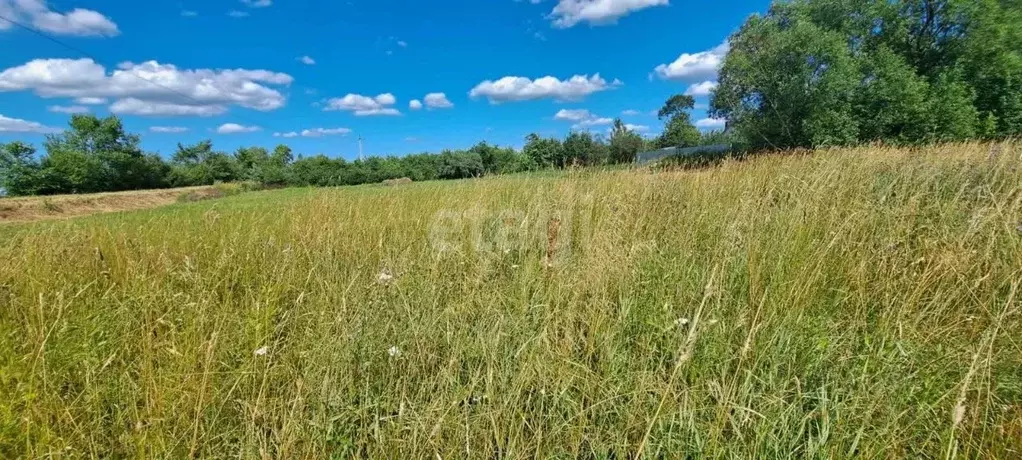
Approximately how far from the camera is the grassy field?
3.76 ft

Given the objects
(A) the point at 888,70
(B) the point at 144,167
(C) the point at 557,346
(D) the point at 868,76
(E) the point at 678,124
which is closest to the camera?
(C) the point at 557,346

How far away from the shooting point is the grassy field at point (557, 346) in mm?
1146

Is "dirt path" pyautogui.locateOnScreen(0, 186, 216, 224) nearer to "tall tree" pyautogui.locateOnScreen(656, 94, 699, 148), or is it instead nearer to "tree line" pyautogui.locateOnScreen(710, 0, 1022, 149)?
"tree line" pyautogui.locateOnScreen(710, 0, 1022, 149)

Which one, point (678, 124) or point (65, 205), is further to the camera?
point (678, 124)

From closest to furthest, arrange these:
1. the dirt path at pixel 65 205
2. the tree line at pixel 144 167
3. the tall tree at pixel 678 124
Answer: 1. the dirt path at pixel 65 205
2. the tree line at pixel 144 167
3. the tall tree at pixel 678 124

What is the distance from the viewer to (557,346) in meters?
1.58

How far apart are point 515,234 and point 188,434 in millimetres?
2233

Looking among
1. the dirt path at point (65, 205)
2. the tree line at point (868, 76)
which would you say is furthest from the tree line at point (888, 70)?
the dirt path at point (65, 205)

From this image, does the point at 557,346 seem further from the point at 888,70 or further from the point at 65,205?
the point at 65,205

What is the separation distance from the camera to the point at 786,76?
56.2 feet

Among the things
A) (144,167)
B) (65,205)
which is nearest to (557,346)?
(65,205)

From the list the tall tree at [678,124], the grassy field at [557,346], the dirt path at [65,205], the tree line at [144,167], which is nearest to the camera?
the grassy field at [557,346]

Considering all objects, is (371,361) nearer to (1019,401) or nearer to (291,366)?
(291,366)

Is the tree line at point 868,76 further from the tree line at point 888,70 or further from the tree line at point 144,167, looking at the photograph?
the tree line at point 144,167
